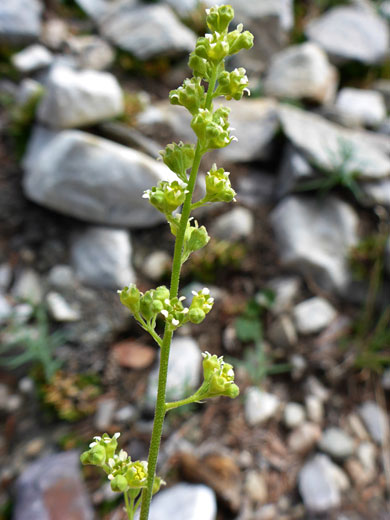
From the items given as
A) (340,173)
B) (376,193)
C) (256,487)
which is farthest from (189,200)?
(376,193)

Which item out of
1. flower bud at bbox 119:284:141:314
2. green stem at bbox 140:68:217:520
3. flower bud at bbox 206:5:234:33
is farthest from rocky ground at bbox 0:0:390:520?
flower bud at bbox 206:5:234:33

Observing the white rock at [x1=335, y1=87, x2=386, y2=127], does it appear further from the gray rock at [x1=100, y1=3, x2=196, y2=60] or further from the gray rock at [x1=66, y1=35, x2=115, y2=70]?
the gray rock at [x1=66, y1=35, x2=115, y2=70]

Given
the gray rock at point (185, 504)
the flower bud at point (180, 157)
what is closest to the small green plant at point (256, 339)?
the gray rock at point (185, 504)

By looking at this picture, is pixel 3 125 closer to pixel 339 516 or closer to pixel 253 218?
pixel 253 218

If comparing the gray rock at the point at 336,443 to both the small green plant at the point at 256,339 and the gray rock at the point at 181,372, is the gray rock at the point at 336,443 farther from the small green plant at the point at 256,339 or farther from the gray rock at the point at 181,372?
the gray rock at the point at 181,372

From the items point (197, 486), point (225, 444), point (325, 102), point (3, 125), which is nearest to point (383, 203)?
point (325, 102)

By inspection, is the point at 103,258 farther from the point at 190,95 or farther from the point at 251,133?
the point at 190,95
